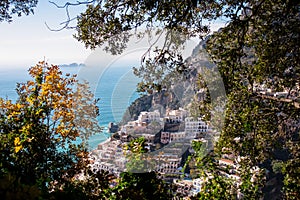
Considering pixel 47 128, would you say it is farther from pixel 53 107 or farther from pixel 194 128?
pixel 194 128

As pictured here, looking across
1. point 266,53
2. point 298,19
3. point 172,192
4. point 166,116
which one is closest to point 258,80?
point 266,53

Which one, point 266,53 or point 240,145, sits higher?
point 266,53

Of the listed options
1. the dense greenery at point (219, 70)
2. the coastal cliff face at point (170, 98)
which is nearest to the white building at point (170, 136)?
the coastal cliff face at point (170, 98)

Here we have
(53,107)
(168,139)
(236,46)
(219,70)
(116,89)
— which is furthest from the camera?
(53,107)

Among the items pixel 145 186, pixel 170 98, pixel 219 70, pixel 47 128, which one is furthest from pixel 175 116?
pixel 47 128

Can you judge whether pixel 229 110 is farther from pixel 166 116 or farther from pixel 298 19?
pixel 298 19
